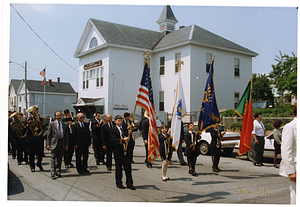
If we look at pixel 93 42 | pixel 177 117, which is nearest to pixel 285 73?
pixel 93 42

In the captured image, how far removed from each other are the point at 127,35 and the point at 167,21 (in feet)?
17.2

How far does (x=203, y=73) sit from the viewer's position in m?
23.2

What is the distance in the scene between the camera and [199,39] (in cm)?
2328

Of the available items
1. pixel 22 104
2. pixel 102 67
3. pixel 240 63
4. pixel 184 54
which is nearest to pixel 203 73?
pixel 184 54

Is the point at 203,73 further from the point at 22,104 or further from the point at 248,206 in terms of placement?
the point at 22,104

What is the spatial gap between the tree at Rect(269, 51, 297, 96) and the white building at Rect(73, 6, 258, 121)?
11.3 feet

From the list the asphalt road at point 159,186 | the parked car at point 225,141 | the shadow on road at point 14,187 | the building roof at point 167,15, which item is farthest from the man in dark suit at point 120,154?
the building roof at point 167,15

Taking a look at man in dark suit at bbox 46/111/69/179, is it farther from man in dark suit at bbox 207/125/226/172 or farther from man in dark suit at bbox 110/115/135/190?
man in dark suit at bbox 207/125/226/172

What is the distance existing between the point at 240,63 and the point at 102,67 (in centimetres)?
1312

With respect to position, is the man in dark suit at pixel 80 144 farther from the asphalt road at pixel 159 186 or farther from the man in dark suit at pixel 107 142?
the man in dark suit at pixel 107 142

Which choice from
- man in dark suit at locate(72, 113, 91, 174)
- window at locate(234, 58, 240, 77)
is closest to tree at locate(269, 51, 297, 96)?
window at locate(234, 58, 240, 77)

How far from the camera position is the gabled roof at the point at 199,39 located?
2312cm

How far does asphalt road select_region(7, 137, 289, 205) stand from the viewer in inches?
230

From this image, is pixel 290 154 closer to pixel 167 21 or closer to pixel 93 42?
pixel 93 42
